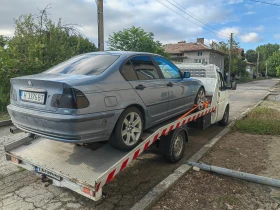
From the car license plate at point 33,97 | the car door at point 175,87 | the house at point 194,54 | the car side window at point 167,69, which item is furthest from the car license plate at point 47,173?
the house at point 194,54

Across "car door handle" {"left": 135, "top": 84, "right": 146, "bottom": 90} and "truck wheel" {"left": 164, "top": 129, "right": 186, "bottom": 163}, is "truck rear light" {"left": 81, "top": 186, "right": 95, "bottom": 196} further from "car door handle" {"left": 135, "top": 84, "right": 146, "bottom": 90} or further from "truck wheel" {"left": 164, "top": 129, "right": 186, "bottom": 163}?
"truck wheel" {"left": 164, "top": 129, "right": 186, "bottom": 163}

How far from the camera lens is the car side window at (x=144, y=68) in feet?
11.9

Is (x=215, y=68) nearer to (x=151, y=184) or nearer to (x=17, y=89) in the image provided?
(x=151, y=184)

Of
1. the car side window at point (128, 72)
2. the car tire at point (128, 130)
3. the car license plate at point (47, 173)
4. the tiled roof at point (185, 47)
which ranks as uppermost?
the tiled roof at point (185, 47)

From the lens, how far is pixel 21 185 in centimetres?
369

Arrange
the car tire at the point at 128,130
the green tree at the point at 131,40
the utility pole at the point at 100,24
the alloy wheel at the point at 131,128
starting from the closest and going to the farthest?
the car tire at the point at 128,130 < the alloy wheel at the point at 131,128 < the utility pole at the point at 100,24 < the green tree at the point at 131,40

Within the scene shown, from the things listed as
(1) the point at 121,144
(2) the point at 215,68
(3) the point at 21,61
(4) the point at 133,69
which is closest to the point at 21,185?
(1) the point at 121,144

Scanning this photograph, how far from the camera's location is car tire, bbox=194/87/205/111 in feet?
17.9

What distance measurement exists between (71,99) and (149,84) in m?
1.44

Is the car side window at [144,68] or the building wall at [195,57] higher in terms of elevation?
the building wall at [195,57]

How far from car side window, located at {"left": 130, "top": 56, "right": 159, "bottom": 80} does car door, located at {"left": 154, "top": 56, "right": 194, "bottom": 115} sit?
245 mm

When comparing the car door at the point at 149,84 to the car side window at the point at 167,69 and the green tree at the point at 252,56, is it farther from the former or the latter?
the green tree at the point at 252,56

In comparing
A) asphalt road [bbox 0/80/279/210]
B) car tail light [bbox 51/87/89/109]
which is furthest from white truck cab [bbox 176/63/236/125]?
car tail light [bbox 51/87/89/109]

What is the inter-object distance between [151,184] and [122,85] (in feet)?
5.68
